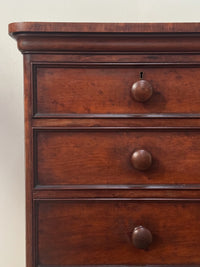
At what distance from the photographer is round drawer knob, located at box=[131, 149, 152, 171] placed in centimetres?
76

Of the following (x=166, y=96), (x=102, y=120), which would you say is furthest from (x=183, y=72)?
(x=102, y=120)

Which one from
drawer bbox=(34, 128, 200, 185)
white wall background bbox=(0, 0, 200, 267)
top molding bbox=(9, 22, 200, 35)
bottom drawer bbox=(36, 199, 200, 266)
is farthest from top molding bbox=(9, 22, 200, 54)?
white wall background bbox=(0, 0, 200, 267)

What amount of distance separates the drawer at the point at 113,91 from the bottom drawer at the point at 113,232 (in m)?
0.21

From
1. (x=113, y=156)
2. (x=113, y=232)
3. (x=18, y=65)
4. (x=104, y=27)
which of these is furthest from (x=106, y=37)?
(x=18, y=65)

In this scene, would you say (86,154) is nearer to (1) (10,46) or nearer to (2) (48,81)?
(2) (48,81)

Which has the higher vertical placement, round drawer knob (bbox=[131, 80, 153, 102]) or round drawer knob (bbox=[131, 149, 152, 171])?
round drawer knob (bbox=[131, 80, 153, 102])

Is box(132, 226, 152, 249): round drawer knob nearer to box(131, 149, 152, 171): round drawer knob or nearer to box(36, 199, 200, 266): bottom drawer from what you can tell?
box(36, 199, 200, 266): bottom drawer

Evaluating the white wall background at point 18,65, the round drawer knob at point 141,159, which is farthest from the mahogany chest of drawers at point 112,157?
the white wall background at point 18,65

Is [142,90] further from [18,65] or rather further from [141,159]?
[18,65]

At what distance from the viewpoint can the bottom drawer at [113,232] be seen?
78 cm

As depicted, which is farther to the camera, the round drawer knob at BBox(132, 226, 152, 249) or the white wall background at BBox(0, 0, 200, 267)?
the white wall background at BBox(0, 0, 200, 267)

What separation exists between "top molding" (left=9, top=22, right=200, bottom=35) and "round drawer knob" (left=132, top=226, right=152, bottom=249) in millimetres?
440

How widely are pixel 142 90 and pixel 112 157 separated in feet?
0.54

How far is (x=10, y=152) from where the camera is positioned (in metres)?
1.28
